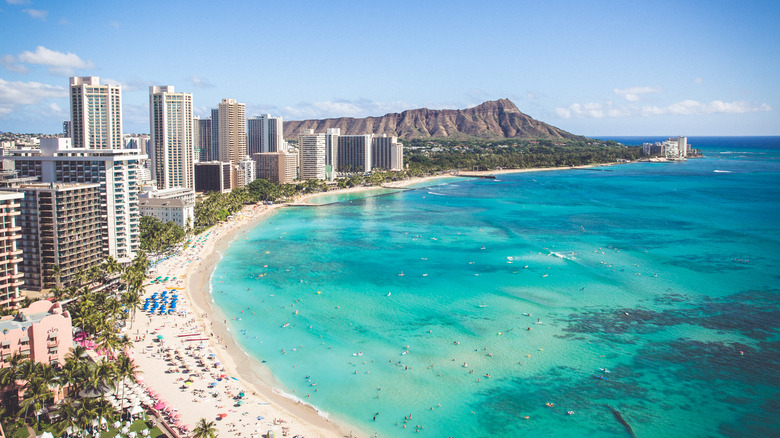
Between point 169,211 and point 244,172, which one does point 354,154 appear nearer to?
point 244,172

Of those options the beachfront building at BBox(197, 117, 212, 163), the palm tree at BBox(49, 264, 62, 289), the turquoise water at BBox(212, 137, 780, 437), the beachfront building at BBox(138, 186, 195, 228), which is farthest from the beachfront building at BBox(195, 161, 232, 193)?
the palm tree at BBox(49, 264, 62, 289)

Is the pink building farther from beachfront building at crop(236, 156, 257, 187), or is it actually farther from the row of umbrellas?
beachfront building at crop(236, 156, 257, 187)

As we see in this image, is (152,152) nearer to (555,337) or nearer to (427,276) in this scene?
(427,276)

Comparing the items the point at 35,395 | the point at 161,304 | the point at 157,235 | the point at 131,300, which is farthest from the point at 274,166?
the point at 35,395

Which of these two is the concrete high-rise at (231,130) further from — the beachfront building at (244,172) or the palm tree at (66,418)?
the palm tree at (66,418)

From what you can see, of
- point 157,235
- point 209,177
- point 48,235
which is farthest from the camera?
point 209,177

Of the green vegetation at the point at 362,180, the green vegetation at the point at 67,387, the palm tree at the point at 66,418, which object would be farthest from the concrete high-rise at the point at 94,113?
the palm tree at the point at 66,418
